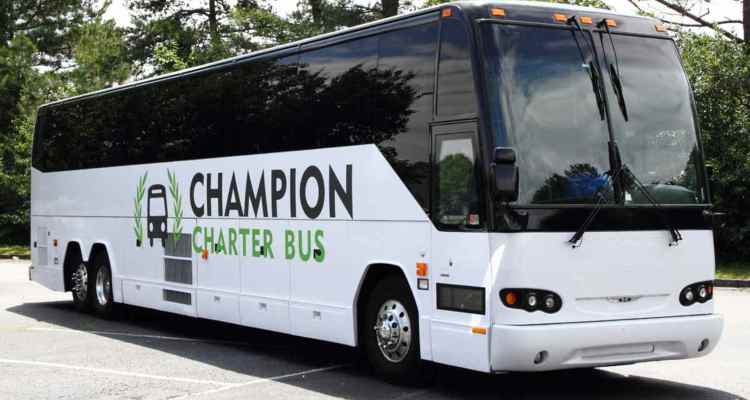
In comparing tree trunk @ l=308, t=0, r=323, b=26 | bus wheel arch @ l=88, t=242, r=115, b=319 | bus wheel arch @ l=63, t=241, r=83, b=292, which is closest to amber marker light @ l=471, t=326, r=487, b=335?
bus wheel arch @ l=88, t=242, r=115, b=319

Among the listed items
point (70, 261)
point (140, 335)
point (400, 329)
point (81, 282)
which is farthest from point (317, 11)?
point (400, 329)

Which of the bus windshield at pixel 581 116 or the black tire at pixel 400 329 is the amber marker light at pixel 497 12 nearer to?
the bus windshield at pixel 581 116

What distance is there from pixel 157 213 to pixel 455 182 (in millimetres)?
6978

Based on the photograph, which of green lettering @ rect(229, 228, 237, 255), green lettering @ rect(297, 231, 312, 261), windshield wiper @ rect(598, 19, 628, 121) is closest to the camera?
windshield wiper @ rect(598, 19, 628, 121)

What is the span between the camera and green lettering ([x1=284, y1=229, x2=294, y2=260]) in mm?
12055

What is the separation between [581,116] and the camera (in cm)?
927

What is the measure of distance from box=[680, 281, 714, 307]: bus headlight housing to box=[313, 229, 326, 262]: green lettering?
12.2ft

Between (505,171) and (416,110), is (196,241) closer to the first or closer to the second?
(416,110)

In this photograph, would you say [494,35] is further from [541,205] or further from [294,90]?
[294,90]

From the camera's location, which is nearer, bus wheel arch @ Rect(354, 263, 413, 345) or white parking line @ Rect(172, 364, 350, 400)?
white parking line @ Rect(172, 364, 350, 400)

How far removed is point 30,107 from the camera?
4562 cm

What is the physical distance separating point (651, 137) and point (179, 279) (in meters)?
7.29

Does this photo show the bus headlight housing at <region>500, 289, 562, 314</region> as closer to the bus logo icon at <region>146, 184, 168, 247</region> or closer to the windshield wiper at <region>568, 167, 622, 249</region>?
the windshield wiper at <region>568, 167, 622, 249</region>

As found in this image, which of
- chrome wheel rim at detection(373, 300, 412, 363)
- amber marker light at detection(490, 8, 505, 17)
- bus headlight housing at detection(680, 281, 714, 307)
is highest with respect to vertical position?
amber marker light at detection(490, 8, 505, 17)
